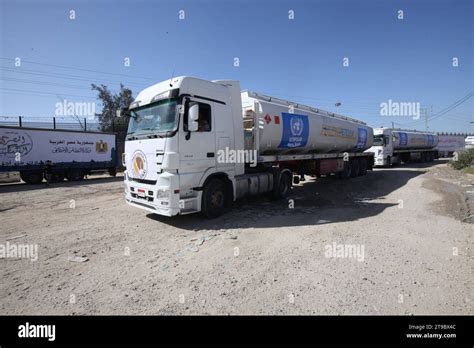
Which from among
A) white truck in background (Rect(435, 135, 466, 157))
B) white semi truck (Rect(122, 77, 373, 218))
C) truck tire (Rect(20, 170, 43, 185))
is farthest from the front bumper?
white truck in background (Rect(435, 135, 466, 157))

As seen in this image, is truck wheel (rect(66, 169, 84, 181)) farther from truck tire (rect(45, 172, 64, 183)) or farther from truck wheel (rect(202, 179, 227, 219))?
truck wheel (rect(202, 179, 227, 219))

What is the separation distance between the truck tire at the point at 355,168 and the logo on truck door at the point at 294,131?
7.00 metres

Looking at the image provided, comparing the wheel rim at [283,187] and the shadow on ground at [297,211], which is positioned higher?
the wheel rim at [283,187]

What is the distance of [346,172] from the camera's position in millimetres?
14664

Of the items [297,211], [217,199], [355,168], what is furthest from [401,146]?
[217,199]

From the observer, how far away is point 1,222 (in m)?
6.63

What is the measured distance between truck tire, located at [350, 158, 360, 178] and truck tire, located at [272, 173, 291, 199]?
7.72 m

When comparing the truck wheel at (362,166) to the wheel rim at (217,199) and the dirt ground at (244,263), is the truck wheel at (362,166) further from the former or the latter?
the wheel rim at (217,199)

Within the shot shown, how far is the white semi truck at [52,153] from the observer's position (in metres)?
14.2

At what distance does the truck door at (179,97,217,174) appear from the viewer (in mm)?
5793

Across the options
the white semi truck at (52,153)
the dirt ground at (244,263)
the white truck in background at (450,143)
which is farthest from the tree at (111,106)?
the white truck in background at (450,143)

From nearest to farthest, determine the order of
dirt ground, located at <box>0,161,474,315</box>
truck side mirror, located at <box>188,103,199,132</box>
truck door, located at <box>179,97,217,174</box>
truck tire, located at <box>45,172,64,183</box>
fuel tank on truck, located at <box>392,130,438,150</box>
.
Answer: dirt ground, located at <box>0,161,474,315</box>, truck side mirror, located at <box>188,103,199,132</box>, truck door, located at <box>179,97,217,174</box>, truck tire, located at <box>45,172,64,183</box>, fuel tank on truck, located at <box>392,130,438,150</box>
